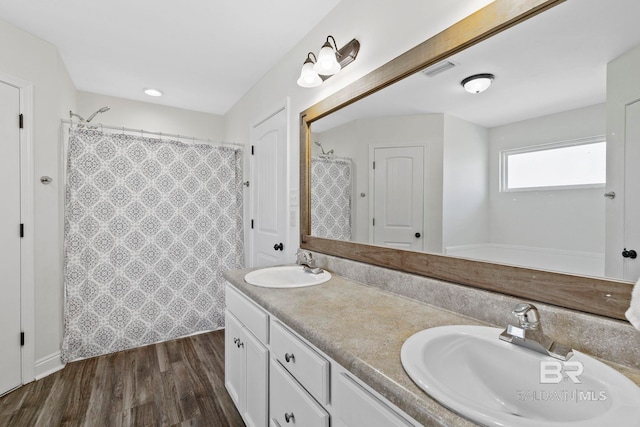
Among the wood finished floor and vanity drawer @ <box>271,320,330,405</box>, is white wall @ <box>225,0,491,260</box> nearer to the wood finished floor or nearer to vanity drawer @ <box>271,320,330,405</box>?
vanity drawer @ <box>271,320,330,405</box>

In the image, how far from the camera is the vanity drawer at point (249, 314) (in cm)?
127

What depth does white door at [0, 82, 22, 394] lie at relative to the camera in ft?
6.13

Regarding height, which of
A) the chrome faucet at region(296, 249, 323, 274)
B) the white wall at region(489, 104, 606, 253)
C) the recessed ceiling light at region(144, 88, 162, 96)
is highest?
the recessed ceiling light at region(144, 88, 162, 96)

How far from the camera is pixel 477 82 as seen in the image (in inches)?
41.6

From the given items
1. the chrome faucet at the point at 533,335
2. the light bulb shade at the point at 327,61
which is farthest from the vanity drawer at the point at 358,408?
the light bulb shade at the point at 327,61

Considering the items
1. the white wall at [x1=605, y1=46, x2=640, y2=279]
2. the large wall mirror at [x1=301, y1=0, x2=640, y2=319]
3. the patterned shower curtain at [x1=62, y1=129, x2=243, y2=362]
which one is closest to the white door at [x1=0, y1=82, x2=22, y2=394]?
the patterned shower curtain at [x1=62, y1=129, x2=243, y2=362]

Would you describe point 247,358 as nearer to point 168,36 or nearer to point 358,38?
point 358,38

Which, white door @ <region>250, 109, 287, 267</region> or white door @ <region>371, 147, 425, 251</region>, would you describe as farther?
white door @ <region>250, 109, 287, 267</region>

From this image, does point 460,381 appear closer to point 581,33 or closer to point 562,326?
point 562,326

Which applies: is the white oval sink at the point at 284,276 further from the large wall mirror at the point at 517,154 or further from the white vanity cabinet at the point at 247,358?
the large wall mirror at the point at 517,154

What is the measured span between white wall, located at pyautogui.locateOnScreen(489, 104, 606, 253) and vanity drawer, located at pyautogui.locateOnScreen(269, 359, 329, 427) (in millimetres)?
809

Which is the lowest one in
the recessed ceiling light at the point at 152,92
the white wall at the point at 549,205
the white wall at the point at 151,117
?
the white wall at the point at 549,205

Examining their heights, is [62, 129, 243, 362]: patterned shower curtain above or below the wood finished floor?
above

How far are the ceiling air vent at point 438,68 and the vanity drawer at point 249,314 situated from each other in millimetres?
1199
